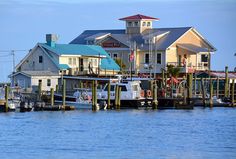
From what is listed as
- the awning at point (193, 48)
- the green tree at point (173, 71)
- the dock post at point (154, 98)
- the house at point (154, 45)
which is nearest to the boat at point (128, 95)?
the dock post at point (154, 98)

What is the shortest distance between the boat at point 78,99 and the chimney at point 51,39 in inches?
662

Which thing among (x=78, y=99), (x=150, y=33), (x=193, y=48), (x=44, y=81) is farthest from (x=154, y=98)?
(x=150, y=33)

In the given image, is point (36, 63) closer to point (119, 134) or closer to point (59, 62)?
point (59, 62)

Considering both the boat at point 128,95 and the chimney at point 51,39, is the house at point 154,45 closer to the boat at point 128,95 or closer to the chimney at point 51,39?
the chimney at point 51,39

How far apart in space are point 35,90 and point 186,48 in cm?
2648

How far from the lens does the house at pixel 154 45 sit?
120 m

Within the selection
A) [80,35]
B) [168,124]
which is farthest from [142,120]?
[80,35]

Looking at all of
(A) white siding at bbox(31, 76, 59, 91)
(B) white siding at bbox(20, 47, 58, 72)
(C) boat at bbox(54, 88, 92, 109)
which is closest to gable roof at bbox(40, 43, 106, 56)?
(B) white siding at bbox(20, 47, 58, 72)

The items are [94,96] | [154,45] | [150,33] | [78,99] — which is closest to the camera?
[94,96]

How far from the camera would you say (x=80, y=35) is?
130375 mm

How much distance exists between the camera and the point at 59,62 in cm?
10900

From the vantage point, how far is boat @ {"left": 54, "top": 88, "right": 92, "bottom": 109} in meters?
92.6

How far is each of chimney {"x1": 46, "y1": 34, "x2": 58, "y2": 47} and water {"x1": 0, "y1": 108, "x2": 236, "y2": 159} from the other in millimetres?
21608

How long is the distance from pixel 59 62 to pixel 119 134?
41.8 metres
